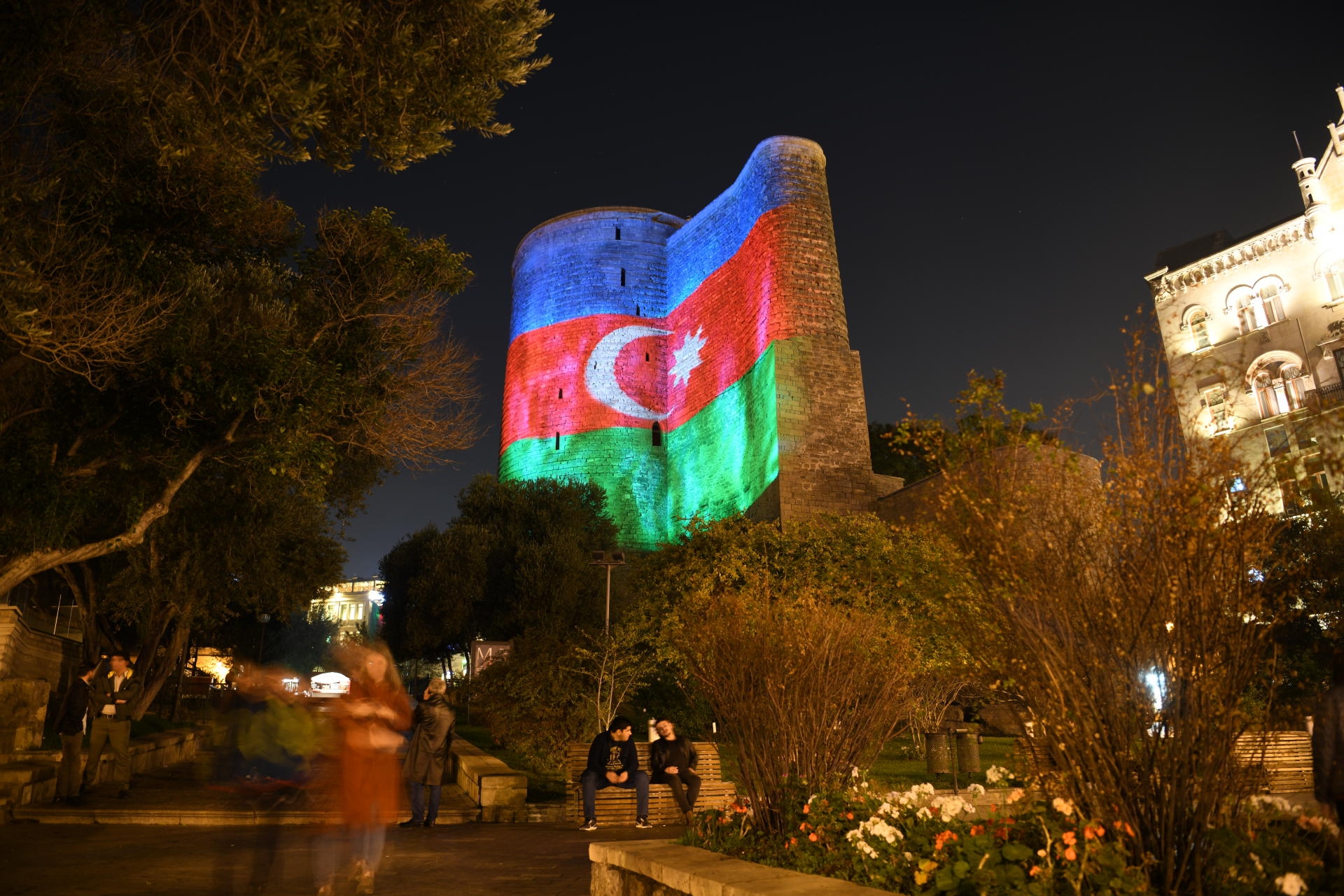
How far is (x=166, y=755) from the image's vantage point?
12977mm

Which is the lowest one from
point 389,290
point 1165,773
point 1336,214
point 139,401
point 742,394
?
point 1165,773

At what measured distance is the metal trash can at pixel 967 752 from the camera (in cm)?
1062

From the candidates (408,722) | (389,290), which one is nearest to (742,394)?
(389,290)

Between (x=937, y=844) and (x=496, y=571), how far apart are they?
92.4 ft

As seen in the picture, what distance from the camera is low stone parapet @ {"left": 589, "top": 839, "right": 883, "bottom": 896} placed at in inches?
124

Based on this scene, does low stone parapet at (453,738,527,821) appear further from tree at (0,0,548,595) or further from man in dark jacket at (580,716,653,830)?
tree at (0,0,548,595)

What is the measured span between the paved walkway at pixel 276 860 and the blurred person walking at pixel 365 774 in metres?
0.24

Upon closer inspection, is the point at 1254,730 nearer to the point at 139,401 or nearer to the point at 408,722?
the point at 408,722

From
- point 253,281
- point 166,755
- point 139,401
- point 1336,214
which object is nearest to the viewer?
point 139,401

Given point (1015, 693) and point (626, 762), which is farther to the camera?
point (626, 762)

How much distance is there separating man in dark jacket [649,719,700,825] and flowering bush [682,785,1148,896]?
9.51 ft

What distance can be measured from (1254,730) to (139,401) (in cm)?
1013

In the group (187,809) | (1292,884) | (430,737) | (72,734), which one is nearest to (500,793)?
(430,737)

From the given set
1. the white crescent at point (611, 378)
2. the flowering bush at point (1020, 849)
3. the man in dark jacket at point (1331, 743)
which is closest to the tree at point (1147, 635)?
the flowering bush at point (1020, 849)
